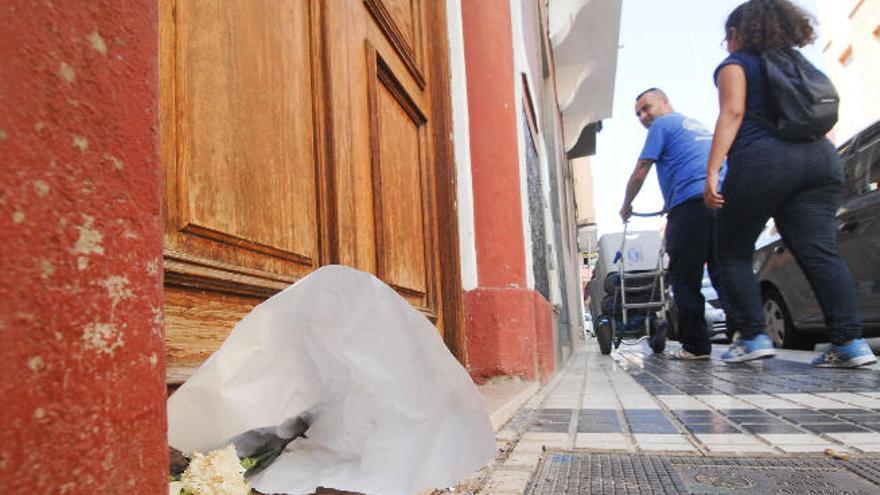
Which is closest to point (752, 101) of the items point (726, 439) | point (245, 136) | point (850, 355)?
point (850, 355)

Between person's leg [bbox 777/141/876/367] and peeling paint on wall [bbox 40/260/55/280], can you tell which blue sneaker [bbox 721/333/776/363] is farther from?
peeling paint on wall [bbox 40/260/55/280]

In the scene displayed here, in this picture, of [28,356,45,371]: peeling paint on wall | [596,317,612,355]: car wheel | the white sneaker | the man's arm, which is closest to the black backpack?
the man's arm

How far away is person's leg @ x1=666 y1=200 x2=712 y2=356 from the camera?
4.26 meters

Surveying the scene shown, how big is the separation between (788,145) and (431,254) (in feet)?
6.41

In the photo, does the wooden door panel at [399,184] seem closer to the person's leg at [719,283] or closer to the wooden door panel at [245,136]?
the wooden door panel at [245,136]

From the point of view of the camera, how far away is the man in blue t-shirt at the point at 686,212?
14.0 ft

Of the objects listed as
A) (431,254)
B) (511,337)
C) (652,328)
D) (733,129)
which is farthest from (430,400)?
(652,328)

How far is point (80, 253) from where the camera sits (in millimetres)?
511

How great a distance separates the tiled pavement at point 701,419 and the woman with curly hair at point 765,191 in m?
0.39

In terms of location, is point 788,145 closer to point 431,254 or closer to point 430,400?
point 431,254

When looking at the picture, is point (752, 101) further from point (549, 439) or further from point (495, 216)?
point (549, 439)

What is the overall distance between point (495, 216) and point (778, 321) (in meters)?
4.08

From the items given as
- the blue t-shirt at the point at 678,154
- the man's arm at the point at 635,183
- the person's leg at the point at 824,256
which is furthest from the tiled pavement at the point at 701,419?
the man's arm at the point at 635,183

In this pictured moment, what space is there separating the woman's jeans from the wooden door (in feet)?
5.73
